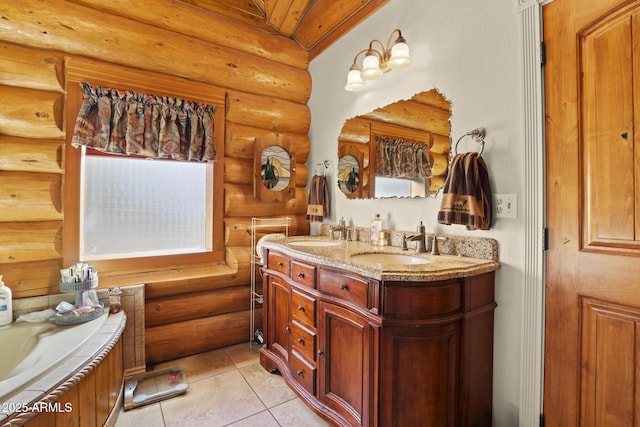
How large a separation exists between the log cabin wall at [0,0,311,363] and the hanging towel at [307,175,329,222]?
24 cm

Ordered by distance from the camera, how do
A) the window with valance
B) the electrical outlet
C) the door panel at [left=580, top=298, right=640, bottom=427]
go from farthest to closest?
the window with valance < the electrical outlet < the door panel at [left=580, top=298, right=640, bottom=427]

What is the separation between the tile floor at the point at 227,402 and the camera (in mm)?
1799

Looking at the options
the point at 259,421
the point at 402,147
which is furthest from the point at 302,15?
the point at 259,421

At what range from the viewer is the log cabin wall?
1.99m

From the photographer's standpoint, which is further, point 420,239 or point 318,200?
point 318,200

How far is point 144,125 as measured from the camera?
2.36 meters

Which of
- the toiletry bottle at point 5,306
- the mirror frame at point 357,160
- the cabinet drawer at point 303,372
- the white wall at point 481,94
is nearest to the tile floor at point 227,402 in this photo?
the cabinet drawer at point 303,372

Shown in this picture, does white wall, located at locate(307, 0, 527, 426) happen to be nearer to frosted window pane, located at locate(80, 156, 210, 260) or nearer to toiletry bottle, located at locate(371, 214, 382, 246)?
toiletry bottle, located at locate(371, 214, 382, 246)

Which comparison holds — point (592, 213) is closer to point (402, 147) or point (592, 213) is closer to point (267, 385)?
point (402, 147)

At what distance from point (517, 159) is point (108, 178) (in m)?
2.85

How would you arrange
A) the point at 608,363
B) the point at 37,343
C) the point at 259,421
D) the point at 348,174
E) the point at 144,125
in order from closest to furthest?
1. the point at 608,363
2. the point at 37,343
3. the point at 259,421
4. the point at 144,125
5. the point at 348,174

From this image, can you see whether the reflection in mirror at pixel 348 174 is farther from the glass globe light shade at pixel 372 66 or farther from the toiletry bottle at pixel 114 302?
the toiletry bottle at pixel 114 302

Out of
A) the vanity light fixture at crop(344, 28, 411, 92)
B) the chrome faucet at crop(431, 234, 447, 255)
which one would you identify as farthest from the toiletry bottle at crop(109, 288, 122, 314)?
the vanity light fixture at crop(344, 28, 411, 92)

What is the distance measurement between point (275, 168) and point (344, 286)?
1.62 metres
